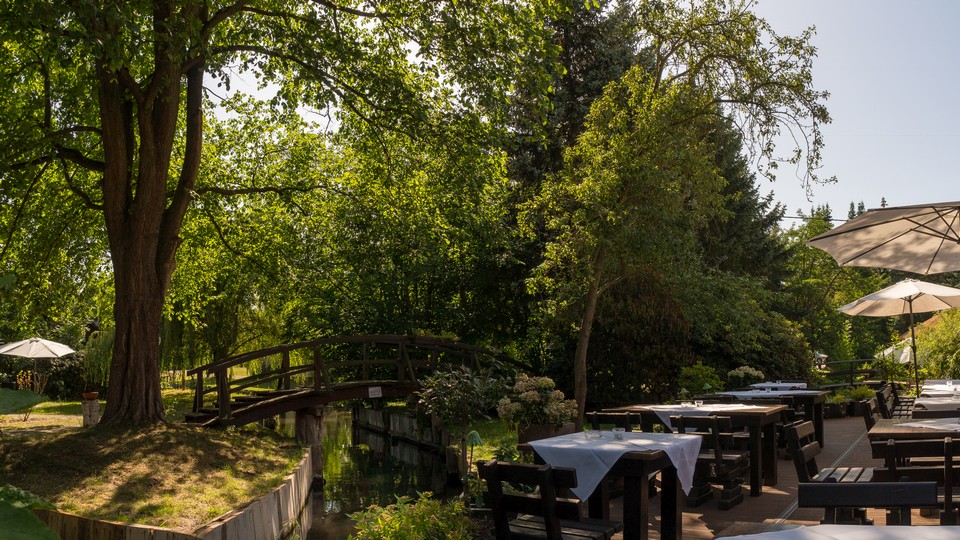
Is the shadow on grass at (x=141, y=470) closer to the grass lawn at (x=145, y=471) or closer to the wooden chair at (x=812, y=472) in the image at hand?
the grass lawn at (x=145, y=471)

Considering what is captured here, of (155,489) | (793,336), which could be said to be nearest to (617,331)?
(793,336)

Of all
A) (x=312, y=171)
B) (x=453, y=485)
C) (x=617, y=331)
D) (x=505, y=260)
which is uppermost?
(x=312, y=171)

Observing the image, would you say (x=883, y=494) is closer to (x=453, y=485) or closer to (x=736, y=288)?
(x=453, y=485)

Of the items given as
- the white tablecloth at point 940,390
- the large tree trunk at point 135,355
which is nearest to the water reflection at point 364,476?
the large tree trunk at point 135,355

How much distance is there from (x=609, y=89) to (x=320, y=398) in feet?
27.6

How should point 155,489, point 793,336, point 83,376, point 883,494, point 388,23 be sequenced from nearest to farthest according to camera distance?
point 883,494 < point 155,489 < point 388,23 < point 793,336 < point 83,376

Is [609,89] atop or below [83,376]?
atop

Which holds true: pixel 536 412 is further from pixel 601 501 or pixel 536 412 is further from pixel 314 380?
pixel 314 380

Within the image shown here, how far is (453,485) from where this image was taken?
50.6 feet

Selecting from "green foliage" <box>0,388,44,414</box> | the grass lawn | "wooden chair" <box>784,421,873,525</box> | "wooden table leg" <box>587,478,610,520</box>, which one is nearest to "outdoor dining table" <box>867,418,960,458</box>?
"wooden chair" <box>784,421,873,525</box>

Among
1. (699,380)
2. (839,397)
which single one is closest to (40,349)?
(699,380)

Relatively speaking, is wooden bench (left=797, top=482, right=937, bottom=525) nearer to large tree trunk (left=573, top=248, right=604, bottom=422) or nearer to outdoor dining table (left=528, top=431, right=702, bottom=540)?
outdoor dining table (left=528, top=431, right=702, bottom=540)

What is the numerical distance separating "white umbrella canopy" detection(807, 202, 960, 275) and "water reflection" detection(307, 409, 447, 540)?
5.88m

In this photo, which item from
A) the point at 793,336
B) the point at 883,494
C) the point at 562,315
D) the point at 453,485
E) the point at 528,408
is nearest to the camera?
→ the point at 883,494
